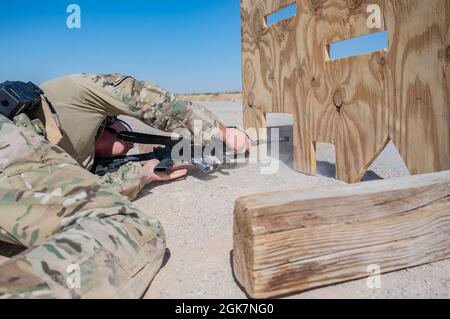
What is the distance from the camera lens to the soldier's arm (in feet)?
7.37

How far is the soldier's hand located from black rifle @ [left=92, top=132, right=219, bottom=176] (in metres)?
0.03

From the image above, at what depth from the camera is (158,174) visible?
8.49ft

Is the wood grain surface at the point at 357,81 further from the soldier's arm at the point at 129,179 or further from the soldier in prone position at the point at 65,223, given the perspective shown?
the soldier in prone position at the point at 65,223

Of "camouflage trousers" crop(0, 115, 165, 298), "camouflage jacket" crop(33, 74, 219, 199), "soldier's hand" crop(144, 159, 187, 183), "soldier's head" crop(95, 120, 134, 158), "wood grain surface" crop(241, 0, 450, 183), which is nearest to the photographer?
"camouflage trousers" crop(0, 115, 165, 298)

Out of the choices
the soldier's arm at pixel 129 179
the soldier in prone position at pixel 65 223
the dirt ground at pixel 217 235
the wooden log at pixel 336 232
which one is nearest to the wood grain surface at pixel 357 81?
the dirt ground at pixel 217 235

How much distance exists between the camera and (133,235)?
4.35 feet

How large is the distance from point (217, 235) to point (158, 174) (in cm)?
93

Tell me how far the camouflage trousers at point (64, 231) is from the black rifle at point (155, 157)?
951 millimetres

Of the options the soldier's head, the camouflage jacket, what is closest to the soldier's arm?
A: the camouflage jacket

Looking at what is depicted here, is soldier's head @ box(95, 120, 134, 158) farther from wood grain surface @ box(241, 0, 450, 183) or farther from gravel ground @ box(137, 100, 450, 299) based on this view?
wood grain surface @ box(241, 0, 450, 183)

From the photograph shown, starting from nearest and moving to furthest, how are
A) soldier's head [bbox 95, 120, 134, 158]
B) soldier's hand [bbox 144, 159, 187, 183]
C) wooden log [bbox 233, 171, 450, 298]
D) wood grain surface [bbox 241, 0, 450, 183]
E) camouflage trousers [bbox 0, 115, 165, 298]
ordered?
camouflage trousers [bbox 0, 115, 165, 298] < wooden log [bbox 233, 171, 450, 298] < wood grain surface [bbox 241, 0, 450, 183] < soldier's hand [bbox 144, 159, 187, 183] < soldier's head [bbox 95, 120, 134, 158]

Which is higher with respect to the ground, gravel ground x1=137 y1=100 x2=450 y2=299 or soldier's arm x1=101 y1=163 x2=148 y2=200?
soldier's arm x1=101 y1=163 x2=148 y2=200

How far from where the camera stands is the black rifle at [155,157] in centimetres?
256
